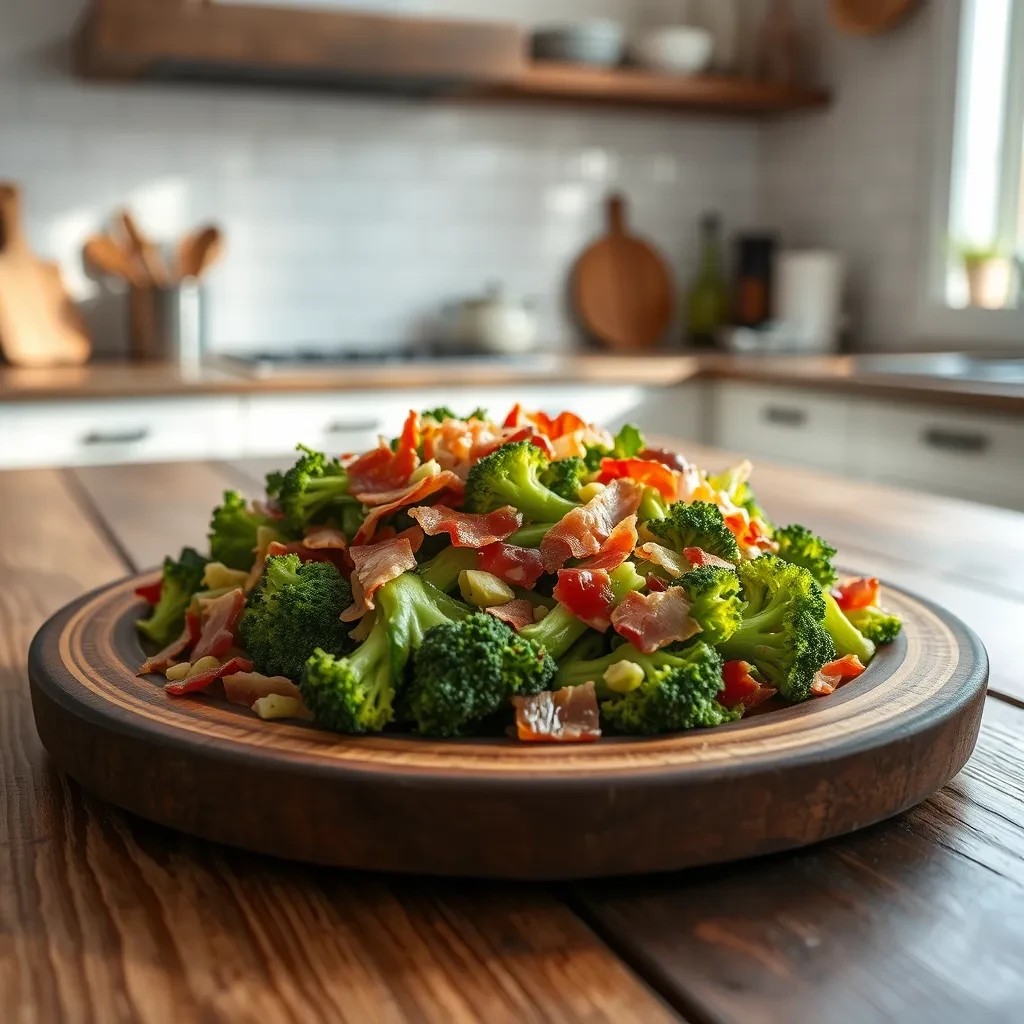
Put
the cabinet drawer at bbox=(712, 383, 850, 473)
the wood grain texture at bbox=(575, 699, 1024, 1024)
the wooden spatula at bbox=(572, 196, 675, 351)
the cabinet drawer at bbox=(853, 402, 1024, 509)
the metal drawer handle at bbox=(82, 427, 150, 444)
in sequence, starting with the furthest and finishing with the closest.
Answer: the wooden spatula at bbox=(572, 196, 675, 351), the cabinet drawer at bbox=(712, 383, 850, 473), the metal drawer handle at bbox=(82, 427, 150, 444), the cabinet drawer at bbox=(853, 402, 1024, 509), the wood grain texture at bbox=(575, 699, 1024, 1024)

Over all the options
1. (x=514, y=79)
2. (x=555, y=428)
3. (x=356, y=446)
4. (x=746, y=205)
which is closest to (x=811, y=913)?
(x=555, y=428)

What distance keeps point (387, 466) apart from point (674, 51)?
345 centimetres

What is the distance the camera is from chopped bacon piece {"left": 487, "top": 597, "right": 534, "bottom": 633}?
72 cm

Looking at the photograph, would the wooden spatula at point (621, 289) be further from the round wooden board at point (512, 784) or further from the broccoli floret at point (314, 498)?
the round wooden board at point (512, 784)

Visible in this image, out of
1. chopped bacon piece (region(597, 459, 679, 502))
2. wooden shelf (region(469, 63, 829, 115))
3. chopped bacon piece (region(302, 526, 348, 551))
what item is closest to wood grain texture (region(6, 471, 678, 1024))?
chopped bacon piece (region(302, 526, 348, 551))

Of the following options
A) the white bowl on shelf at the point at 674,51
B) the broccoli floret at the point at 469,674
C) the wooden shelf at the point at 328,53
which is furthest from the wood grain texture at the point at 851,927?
the white bowl on shelf at the point at 674,51

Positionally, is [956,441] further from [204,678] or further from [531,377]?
[204,678]

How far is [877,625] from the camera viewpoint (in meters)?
0.85

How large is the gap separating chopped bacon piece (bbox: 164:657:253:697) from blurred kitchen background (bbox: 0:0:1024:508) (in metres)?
2.38

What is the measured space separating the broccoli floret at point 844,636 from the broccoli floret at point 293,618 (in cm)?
31

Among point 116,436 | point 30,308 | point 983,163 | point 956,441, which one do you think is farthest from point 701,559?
point 983,163

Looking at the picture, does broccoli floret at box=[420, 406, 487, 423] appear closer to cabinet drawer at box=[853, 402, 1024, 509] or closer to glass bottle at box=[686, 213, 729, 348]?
cabinet drawer at box=[853, 402, 1024, 509]

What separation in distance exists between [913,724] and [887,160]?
3.61 meters

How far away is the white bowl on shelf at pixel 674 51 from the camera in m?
3.95
